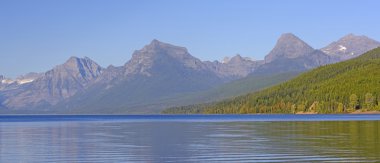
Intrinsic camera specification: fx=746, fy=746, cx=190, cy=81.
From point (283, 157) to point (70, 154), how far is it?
18.1 m

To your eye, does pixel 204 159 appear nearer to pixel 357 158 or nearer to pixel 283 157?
pixel 283 157

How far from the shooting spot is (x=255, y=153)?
62.3m

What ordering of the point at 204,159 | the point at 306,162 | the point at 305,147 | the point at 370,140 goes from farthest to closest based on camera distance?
the point at 370,140
the point at 305,147
the point at 204,159
the point at 306,162

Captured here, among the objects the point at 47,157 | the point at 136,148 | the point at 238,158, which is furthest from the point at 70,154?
the point at 238,158

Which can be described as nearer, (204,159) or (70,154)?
(204,159)

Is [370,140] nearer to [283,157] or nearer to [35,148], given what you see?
Answer: [283,157]

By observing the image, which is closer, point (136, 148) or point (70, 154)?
point (70, 154)

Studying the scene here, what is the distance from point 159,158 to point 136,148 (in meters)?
12.0

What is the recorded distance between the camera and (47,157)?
198 feet

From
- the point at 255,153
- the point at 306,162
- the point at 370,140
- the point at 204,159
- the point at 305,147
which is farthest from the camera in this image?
the point at 370,140

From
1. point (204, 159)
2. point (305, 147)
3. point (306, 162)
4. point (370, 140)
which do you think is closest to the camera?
point (306, 162)

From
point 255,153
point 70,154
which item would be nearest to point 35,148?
point 70,154

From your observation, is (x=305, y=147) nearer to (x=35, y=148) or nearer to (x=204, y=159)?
(x=204, y=159)

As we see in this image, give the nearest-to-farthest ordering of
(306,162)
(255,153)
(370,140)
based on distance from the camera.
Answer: (306,162), (255,153), (370,140)
